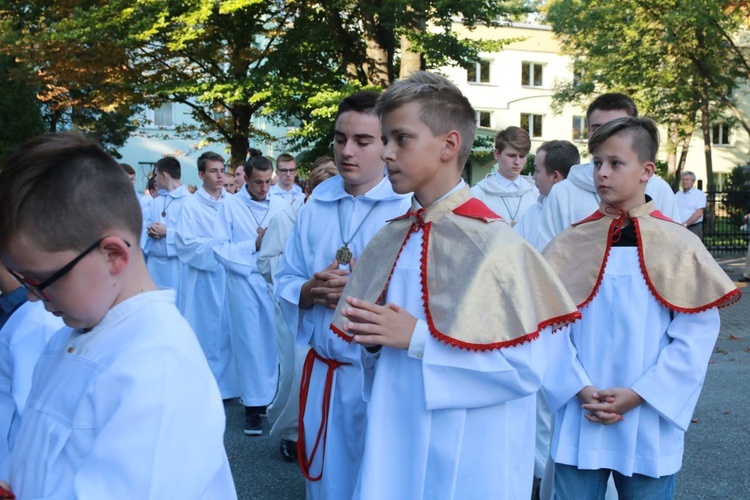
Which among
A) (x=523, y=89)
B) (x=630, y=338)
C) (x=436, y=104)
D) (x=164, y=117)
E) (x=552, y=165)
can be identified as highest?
(x=523, y=89)

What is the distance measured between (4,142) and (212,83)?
7.74 metres

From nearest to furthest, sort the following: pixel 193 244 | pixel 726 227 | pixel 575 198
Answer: pixel 575 198, pixel 193 244, pixel 726 227

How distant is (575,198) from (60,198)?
3.45 meters

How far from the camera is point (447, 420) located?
283 cm

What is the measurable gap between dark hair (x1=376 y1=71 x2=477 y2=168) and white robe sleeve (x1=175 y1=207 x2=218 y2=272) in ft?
18.4

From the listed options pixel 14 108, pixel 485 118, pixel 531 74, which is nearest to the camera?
pixel 14 108

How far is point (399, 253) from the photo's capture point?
3.06m

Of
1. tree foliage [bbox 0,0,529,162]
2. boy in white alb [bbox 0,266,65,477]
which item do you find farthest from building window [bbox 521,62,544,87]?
boy in white alb [bbox 0,266,65,477]

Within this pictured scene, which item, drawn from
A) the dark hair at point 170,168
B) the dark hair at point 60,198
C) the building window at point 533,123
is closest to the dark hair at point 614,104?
the dark hair at point 60,198

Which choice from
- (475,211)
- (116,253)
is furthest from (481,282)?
(116,253)

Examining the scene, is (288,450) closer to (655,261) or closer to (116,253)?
(655,261)

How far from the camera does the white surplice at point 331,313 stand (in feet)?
12.8

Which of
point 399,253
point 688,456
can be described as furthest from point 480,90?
point 399,253

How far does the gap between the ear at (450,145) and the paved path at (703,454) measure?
331 cm
